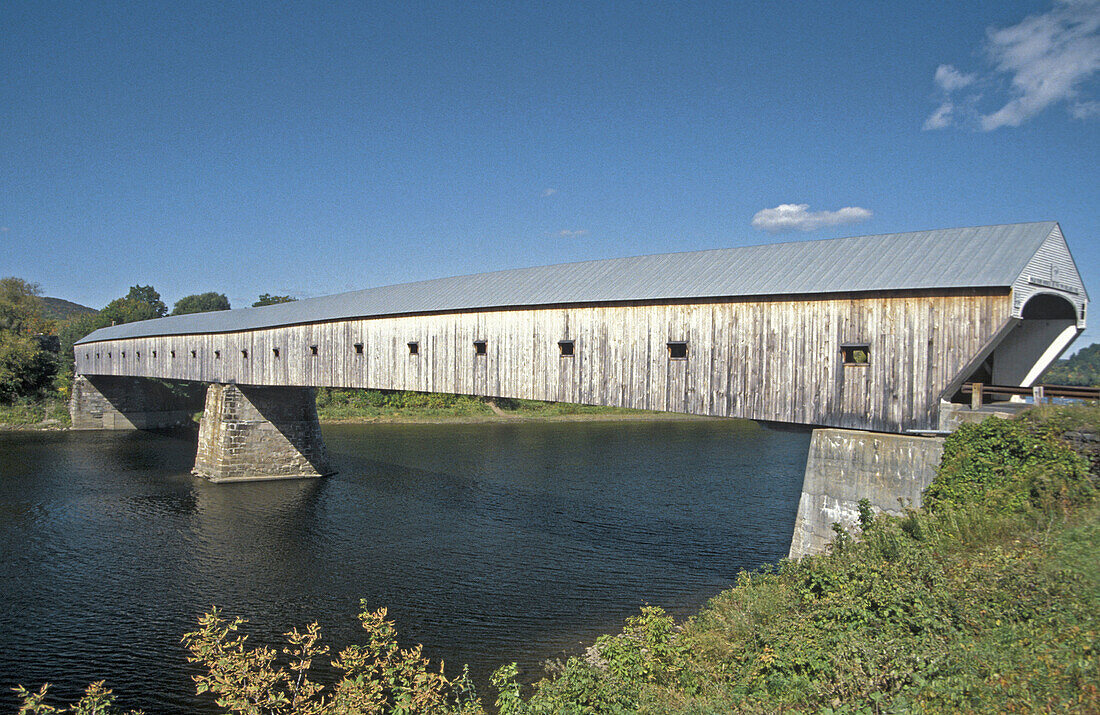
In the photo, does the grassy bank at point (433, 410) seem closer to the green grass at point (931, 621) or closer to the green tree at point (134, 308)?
the green tree at point (134, 308)

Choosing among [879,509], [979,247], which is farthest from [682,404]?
[979,247]

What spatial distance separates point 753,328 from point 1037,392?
4.01 meters

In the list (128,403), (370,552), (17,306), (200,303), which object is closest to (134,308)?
(200,303)

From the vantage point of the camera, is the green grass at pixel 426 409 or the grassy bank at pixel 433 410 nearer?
the grassy bank at pixel 433 410

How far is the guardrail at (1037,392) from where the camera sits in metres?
8.74

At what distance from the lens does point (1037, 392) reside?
8.91 m

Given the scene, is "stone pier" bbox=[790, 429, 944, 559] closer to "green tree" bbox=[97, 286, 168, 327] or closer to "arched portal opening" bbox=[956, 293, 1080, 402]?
"arched portal opening" bbox=[956, 293, 1080, 402]

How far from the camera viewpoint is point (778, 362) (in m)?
10.9

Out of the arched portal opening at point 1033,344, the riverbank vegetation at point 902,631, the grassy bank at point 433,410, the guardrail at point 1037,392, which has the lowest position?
the grassy bank at point 433,410

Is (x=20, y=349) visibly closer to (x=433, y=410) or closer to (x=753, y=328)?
(x=433, y=410)

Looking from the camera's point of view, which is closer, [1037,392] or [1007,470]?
[1007,470]

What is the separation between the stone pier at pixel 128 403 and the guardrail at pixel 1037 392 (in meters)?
42.7

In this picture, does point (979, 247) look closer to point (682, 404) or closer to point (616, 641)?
point (682, 404)

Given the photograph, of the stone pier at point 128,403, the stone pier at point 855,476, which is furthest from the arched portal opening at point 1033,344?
the stone pier at point 128,403
